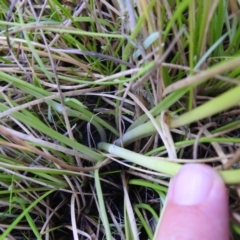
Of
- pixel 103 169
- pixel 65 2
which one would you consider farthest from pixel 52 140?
pixel 65 2

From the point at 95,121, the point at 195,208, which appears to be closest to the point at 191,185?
the point at 195,208

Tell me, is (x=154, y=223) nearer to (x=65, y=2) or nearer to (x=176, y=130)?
(x=176, y=130)
